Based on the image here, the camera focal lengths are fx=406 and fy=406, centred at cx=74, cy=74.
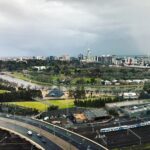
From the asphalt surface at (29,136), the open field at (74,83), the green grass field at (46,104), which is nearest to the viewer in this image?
the asphalt surface at (29,136)

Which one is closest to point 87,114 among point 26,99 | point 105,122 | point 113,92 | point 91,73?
point 105,122

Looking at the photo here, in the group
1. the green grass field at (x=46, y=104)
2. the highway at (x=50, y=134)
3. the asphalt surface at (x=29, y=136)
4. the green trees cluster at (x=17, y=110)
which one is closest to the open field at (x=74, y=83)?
the green grass field at (x=46, y=104)

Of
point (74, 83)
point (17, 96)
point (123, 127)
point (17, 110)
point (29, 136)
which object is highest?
point (74, 83)

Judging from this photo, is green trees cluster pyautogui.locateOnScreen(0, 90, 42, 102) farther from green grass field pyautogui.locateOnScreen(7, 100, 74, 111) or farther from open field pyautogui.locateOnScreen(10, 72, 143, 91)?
open field pyautogui.locateOnScreen(10, 72, 143, 91)

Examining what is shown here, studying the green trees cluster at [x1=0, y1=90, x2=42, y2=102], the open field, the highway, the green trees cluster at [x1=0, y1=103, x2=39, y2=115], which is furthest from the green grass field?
the open field

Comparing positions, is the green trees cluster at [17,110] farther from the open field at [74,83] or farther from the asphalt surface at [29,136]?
the open field at [74,83]

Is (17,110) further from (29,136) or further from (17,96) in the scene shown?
(29,136)

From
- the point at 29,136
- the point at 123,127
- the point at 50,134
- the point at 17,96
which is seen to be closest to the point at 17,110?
the point at 17,96

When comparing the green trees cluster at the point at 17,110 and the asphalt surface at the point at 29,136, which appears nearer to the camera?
the asphalt surface at the point at 29,136
